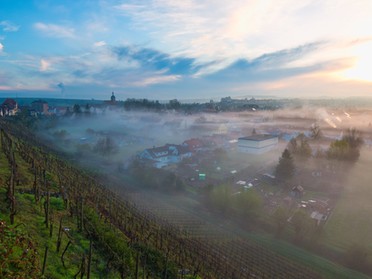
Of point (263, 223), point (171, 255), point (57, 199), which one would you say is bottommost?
point (263, 223)

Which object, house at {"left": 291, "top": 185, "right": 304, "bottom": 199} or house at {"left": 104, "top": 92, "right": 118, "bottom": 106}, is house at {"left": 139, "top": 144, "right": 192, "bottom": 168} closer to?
house at {"left": 291, "top": 185, "right": 304, "bottom": 199}

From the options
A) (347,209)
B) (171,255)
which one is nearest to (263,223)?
(347,209)

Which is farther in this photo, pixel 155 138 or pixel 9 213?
pixel 155 138

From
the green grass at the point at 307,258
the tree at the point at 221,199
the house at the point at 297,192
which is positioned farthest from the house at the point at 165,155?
the green grass at the point at 307,258

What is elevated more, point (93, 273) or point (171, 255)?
point (93, 273)

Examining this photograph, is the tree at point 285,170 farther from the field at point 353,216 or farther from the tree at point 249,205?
the tree at point 249,205

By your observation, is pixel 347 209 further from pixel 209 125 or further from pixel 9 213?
pixel 209 125

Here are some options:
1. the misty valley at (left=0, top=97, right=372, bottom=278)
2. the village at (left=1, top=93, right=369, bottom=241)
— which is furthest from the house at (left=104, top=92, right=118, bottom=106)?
the misty valley at (left=0, top=97, right=372, bottom=278)
